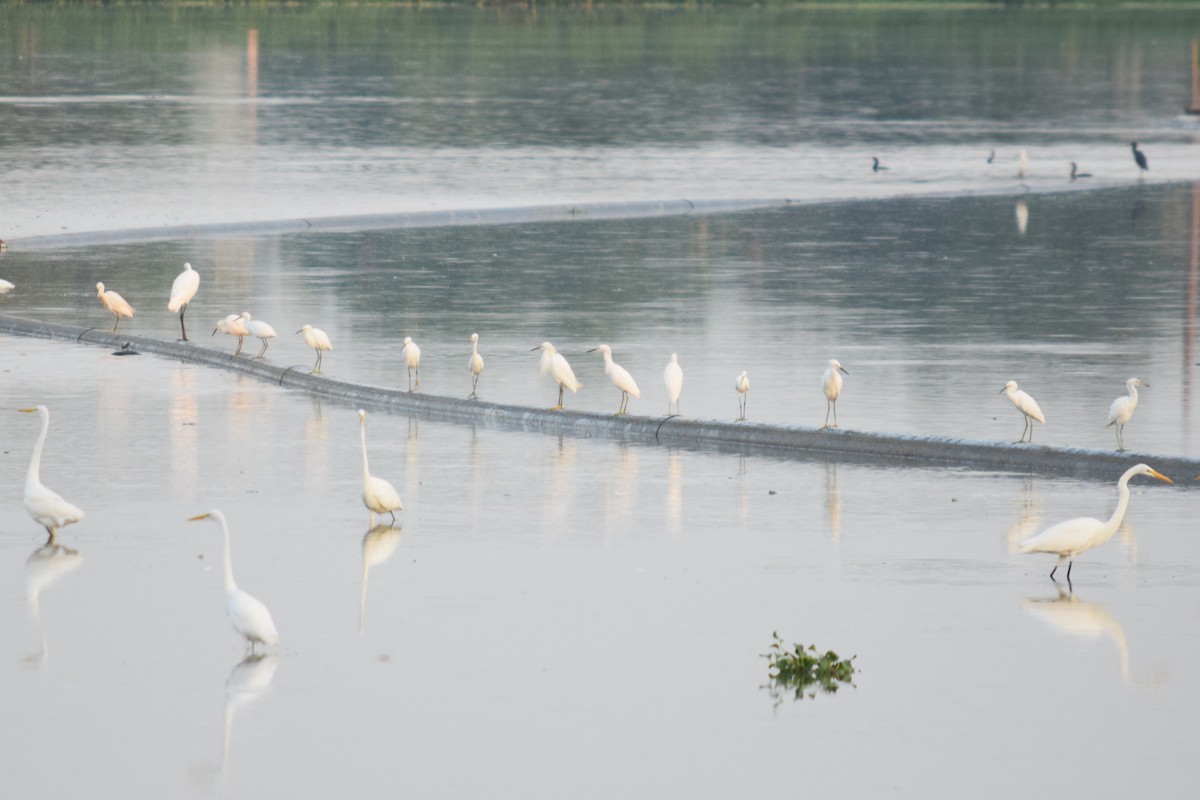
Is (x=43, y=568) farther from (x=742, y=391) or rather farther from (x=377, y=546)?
(x=742, y=391)

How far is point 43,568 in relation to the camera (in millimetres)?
11328

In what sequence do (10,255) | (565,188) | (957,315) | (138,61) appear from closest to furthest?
1. (957,315)
2. (10,255)
3. (565,188)
4. (138,61)

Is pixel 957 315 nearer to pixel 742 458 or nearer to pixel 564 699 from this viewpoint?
pixel 742 458

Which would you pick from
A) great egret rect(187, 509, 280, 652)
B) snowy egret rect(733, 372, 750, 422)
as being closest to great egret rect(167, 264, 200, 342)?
snowy egret rect(733, 372, 750, 422)

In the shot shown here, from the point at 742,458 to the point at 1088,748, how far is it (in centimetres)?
630

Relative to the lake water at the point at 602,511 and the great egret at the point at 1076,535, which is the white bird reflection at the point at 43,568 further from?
the great egret at the point at 1076,535

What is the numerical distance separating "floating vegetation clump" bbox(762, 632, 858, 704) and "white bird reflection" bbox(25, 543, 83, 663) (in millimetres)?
3516

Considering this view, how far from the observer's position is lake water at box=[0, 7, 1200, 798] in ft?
28.1

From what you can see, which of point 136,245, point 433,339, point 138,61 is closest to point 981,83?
point 138,61

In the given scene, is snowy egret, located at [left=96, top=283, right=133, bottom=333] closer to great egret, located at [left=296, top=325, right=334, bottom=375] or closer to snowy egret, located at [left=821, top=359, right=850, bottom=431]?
great egret, located at [left=296, top=325, right=334, bottom=375]

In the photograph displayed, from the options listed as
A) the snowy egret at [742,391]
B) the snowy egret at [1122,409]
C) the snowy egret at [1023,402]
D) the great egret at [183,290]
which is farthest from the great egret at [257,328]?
the snowy egret at [1122,409]

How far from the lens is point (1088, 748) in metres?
8.46

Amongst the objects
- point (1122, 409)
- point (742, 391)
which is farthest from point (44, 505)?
point (1122, 409)

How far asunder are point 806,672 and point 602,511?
12.2 ft
